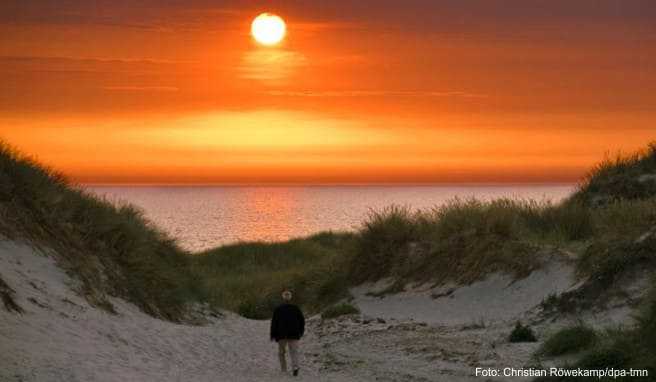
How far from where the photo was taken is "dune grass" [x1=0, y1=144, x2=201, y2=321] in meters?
23.7

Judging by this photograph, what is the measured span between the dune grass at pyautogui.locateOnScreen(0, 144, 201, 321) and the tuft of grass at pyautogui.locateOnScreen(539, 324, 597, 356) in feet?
33.7

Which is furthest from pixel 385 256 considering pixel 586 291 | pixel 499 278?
pixel 586 291

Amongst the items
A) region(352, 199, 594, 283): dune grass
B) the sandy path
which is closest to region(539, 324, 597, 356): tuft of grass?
the sandy path

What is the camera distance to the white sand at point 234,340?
663 inches

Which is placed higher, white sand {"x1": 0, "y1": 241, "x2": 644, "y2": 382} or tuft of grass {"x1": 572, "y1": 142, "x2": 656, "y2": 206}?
tuft of grass {"x1": 572, "y1": 142, "x2": 656, "y2": 206}

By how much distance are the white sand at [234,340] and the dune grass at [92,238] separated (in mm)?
840

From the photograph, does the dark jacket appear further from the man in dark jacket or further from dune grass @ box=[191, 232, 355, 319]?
dune grass @ box=[191, 232, 355, 319]

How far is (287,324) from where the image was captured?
731 inches

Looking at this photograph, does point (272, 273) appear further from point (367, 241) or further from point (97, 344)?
point (97, 344)

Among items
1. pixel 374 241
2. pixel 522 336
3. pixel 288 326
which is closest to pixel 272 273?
pixel 374 241

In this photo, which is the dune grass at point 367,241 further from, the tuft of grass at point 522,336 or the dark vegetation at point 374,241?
the tuft of grass at point 522,336

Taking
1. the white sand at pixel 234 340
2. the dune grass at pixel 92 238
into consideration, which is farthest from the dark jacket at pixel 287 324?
the dune grass at pixel 92 238

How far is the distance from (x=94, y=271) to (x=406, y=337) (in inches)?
318

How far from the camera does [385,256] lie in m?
32.7
